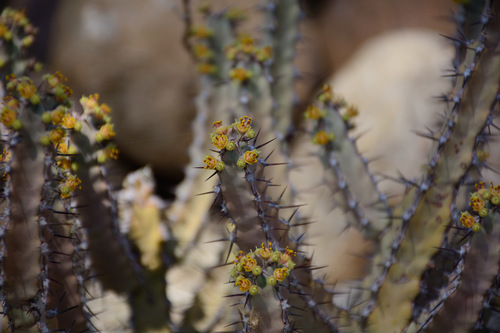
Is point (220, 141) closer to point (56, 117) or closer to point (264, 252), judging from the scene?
point (264, 252)

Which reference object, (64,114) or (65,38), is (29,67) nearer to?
(64,114)

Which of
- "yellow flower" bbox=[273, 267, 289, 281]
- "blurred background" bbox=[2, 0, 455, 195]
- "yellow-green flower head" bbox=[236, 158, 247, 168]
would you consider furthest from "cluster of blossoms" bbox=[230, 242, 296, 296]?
"blurred background" bbox=[2, 0, 455, 195]

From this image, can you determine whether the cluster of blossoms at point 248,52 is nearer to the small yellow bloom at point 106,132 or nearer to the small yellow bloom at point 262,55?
the small yellow bloom at point 262,55

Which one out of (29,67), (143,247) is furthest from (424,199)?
(29,67)

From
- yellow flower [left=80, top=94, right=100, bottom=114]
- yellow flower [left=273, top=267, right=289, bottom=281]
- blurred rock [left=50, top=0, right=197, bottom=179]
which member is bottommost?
yellow flower [left=273, top=267, right=289, bottom=281]

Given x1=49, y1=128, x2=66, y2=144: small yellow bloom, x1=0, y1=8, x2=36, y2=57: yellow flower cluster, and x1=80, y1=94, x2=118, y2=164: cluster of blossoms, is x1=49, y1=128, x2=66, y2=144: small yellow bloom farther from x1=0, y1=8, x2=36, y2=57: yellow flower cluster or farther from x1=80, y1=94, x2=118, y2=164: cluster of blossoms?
x1=0, y1=8, x2=36, y2=57: yellow flower cluster

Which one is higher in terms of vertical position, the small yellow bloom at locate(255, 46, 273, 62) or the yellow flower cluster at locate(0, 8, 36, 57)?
the small yellow bloom at locate(255, 46, 273, 62)

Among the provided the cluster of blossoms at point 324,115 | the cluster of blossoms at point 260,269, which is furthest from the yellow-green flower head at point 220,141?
the cluster of blossoms at point 324,115
